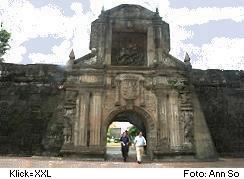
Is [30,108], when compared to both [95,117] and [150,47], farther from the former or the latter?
[150,47]

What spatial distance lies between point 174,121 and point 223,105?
4600 millimetres

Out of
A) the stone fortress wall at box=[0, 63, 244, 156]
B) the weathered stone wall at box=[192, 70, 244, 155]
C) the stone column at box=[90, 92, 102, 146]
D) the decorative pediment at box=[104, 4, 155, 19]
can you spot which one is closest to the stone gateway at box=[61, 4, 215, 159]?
the stone column at box=[90, 92, 102, 146]

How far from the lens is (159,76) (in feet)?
48.2

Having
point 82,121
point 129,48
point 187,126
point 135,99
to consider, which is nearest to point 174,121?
point 187,126

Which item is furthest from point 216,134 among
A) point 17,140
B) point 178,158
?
point 17,140

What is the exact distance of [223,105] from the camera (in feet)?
57.2

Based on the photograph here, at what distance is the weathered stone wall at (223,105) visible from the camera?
54.9ft

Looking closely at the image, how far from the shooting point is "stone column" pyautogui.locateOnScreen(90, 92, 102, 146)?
13781 mm

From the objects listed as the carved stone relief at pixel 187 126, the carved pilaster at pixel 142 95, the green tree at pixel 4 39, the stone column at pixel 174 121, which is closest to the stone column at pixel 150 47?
the carved pilaster at pixel 142 95

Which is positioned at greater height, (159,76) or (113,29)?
(113,29)

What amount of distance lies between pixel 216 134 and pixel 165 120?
13.6 feet

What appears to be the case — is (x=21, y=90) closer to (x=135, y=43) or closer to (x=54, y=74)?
(x=54, y=74)

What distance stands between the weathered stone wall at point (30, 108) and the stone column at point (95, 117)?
4.99 ft

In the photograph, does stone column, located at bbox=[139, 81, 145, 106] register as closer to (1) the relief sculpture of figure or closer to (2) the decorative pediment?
(1) the relief sculpture of figure
